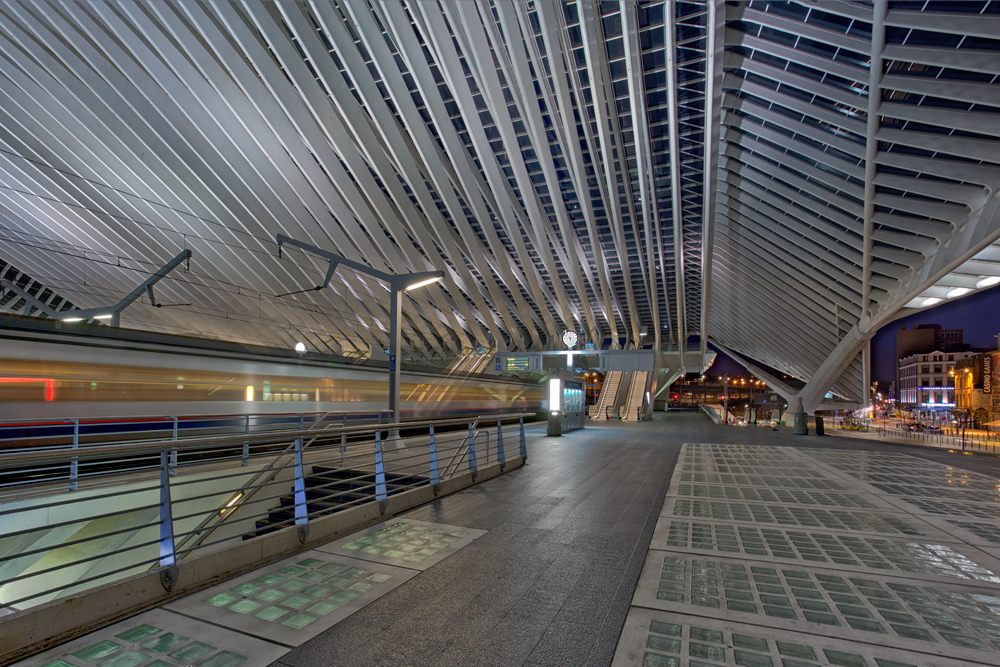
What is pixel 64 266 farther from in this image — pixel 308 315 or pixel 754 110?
pixel 754 110

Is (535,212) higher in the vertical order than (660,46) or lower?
lower

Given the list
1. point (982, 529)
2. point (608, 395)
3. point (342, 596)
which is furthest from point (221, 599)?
point (608, 395)

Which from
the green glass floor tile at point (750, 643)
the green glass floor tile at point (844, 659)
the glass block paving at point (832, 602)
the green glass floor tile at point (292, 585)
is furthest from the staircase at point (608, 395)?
the green glass floor tile at point (844, 659)

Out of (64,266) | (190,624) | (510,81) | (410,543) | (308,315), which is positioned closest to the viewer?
(190,624)

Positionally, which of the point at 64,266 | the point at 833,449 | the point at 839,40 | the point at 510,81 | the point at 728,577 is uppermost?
the point at 510,81

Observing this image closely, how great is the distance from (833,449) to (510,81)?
15.8 metres

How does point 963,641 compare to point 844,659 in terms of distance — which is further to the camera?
point 963,641

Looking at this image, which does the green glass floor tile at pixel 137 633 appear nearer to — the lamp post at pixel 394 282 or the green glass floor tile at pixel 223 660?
the green glass floor tile at pixel 223 660

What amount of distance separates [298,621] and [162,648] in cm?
74

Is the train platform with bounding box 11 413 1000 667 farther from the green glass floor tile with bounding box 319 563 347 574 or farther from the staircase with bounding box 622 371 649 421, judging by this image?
the staircase with bounding box 622 371 649 421

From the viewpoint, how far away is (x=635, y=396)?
Answer: 38156mm

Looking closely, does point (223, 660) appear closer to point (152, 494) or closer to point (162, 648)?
point (162, 648)

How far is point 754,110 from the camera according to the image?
1562 cm

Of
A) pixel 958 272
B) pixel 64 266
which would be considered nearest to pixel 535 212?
pixel 958 272
